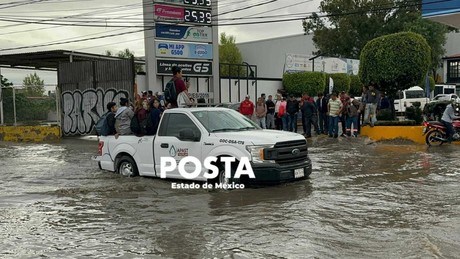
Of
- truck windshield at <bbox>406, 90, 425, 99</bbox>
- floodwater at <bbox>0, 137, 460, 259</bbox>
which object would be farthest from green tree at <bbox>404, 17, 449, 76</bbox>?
floodwater at <bbox>0, 137, 460, 259</bbox>

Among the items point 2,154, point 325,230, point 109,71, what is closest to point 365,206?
point 325,230

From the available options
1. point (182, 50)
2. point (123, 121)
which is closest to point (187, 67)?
point (182, 50)

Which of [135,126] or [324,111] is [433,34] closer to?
[324,111]

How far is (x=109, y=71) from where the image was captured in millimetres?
21891

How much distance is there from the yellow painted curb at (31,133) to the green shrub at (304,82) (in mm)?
15144

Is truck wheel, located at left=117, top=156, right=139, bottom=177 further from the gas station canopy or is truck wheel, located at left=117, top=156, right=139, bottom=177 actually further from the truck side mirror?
the gas station canopy

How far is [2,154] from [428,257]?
15.7m

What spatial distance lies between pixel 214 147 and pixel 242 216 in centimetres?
216

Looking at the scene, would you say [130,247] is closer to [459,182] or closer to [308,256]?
[308,256]

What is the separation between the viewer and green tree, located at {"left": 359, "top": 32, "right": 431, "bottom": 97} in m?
18.0

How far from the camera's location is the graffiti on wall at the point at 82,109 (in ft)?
73.3

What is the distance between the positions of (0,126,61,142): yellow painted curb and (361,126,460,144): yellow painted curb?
1422cm

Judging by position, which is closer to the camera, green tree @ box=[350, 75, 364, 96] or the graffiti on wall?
the graffiti on wall

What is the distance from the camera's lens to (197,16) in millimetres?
23859
